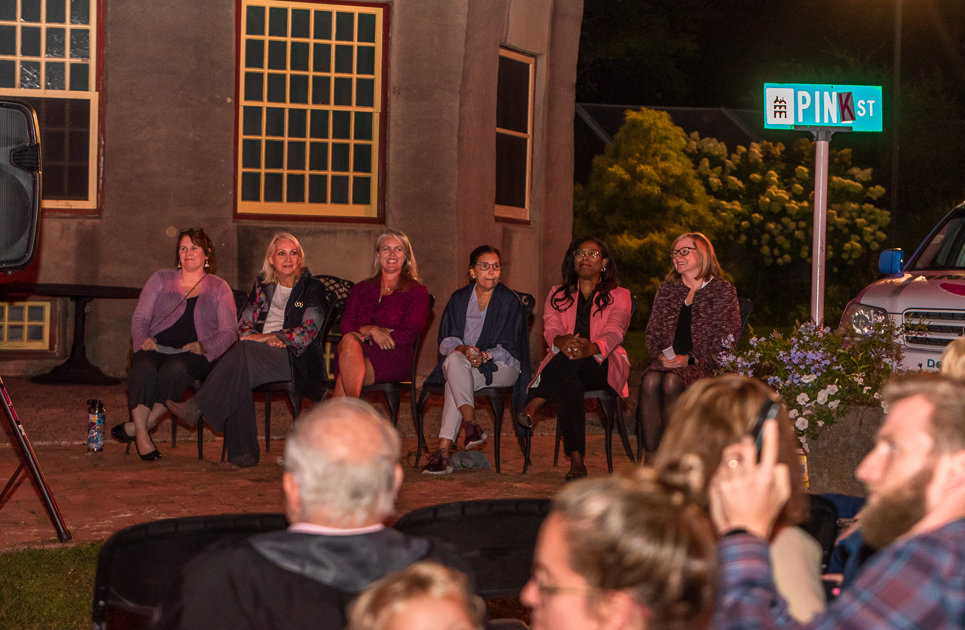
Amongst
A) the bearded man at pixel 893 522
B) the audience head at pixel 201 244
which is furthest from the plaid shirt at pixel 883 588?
the audience head at pixel 201 244

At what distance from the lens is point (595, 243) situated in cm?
823

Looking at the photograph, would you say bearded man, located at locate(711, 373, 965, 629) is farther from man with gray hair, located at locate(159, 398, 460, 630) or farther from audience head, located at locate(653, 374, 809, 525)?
man with gray hair, located at locate(159, 398, 460, 630)

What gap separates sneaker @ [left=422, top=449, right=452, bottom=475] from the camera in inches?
315

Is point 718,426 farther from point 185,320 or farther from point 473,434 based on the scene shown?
point 185,320

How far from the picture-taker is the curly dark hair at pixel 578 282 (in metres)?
8.23

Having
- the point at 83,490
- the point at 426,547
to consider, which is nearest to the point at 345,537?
the point at 426,547

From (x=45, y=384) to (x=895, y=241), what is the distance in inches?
1160

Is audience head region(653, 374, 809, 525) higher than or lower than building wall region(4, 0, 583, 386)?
lower

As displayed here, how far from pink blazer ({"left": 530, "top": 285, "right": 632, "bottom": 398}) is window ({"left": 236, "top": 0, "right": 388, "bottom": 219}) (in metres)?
4.74

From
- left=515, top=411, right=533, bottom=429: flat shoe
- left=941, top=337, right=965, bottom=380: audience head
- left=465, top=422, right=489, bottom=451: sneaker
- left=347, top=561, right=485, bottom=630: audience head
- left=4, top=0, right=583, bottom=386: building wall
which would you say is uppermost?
left=4, top=0, right=583, bottom=386: building wall

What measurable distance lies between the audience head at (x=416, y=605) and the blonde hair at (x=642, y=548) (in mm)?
199

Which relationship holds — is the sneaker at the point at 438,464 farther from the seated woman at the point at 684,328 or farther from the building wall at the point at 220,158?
the building wall at the point at 220,158

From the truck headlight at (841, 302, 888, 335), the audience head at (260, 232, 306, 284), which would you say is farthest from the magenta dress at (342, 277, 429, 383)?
the truck headlight at (841, 302, 888, 335)

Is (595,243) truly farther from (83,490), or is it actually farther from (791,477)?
(791,477)
